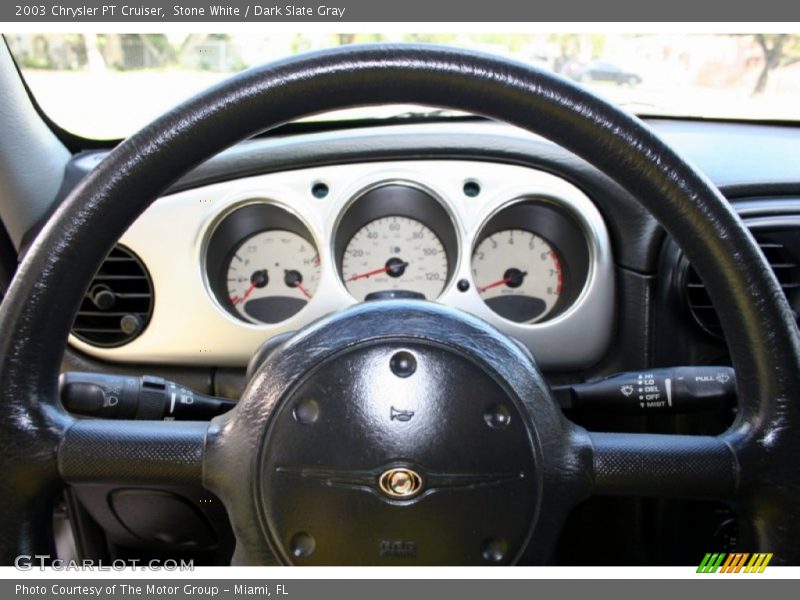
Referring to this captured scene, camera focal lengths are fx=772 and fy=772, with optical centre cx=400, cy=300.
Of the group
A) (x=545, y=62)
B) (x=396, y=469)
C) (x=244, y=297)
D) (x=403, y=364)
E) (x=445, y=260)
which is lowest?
(x=396, y=469)

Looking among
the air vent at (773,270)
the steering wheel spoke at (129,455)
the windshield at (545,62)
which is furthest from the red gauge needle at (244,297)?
the steering wheel spoke at (129,455)

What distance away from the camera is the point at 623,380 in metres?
1.10

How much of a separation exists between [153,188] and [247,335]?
40.5 inches

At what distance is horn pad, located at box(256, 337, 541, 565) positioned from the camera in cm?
83

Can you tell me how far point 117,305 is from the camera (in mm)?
1868

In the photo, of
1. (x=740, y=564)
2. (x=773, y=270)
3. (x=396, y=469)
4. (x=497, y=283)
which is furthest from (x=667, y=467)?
(x=497, y=283)

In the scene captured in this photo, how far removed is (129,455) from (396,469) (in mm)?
298

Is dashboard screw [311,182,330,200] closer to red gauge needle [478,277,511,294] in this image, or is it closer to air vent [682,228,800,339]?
red gauge needle [478,277,511,294]

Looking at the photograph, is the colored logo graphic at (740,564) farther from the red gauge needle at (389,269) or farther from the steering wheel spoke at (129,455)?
the red gauge needle at (389,269)

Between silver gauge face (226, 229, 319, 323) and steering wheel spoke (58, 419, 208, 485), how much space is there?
1.16 metres

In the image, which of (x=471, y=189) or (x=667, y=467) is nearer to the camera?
(x=667, y=467)

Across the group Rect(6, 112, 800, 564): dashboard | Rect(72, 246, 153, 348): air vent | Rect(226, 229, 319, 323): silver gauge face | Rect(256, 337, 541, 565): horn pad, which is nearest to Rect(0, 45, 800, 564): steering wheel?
Rect(256, 337, 541, 565): horn pad

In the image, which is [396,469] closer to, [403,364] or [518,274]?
[403,364]

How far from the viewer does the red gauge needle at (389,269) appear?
6.75 ft
